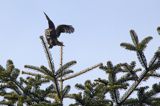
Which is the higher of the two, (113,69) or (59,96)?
(113,69)

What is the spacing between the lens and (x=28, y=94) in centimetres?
764

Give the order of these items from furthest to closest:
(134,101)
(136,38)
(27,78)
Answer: (27,78), (134,101), (136,38)

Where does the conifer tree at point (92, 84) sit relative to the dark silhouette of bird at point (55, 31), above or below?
below

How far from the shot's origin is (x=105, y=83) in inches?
303

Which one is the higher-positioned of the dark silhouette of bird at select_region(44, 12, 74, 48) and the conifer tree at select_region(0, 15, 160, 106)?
the dark silhouette of bird at select_region(44, 12, 74, 48)

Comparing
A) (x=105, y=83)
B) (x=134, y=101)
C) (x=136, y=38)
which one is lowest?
(x=134, y=101)

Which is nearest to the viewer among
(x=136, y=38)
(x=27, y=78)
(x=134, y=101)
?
(x=136, y=38)

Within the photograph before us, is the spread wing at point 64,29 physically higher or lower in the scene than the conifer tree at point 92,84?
higher

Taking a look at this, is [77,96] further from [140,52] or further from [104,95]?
[140,52]

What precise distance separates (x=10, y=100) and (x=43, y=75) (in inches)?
36.7

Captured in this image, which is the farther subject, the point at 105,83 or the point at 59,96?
the point at 105,83

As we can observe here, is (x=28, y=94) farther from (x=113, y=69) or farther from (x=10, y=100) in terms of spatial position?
(x=113, y=69)

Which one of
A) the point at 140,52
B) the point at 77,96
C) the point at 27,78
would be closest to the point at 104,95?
the point at 77,96

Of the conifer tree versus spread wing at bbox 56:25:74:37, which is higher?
spread wing at bbox 56:25:74:37
